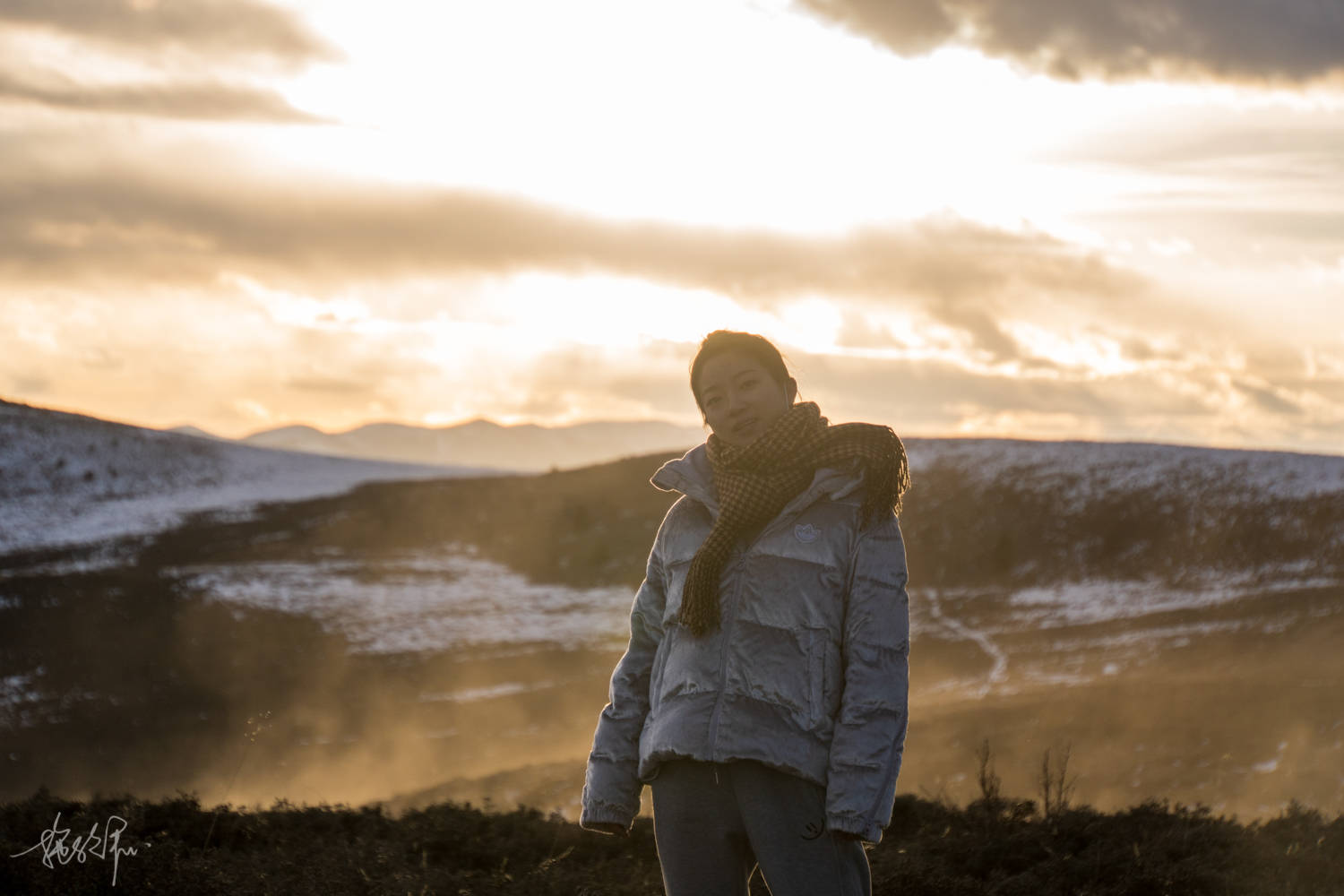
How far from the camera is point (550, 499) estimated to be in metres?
42.2

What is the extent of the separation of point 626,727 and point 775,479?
3.37 feet

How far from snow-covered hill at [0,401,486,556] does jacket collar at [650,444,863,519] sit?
38727mm

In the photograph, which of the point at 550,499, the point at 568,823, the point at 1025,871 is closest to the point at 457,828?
the point at 568,823

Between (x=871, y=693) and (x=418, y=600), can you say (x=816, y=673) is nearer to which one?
(x=871, y=693)

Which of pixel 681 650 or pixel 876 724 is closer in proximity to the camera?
pixel 876 724

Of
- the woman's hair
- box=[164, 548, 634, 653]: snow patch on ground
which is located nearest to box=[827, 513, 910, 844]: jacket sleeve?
the woman's hair

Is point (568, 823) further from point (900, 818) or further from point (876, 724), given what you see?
point (876, 724)

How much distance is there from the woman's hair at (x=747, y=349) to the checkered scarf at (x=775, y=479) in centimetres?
18

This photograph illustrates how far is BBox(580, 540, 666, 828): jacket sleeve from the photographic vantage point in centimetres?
395

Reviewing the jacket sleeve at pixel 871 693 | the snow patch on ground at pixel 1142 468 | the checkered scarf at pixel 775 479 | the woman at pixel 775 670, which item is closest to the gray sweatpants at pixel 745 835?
the woman at pixel 775 670

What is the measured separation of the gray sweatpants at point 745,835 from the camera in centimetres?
357

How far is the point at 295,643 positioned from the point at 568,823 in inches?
735

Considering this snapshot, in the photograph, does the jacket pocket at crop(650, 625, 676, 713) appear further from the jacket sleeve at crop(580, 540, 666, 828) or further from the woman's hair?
the woman's hair

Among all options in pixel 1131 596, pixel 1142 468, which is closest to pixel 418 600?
pixel 1131 596
